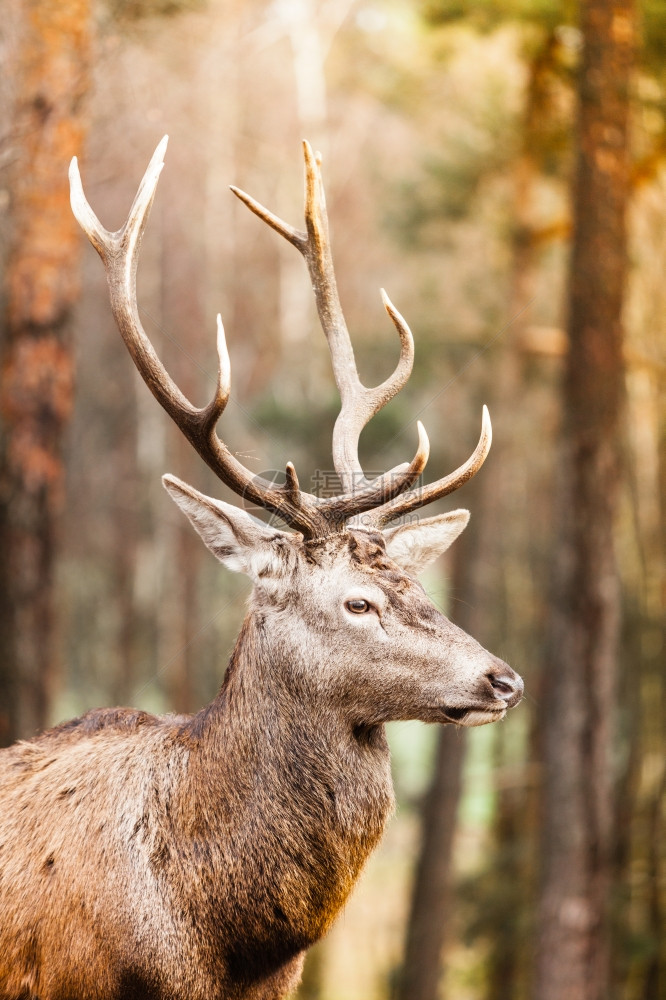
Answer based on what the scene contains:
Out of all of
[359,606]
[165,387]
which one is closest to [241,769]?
[359,606]

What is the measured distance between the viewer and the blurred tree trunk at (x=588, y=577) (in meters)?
8.22

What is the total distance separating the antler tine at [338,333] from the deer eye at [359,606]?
2.09 ft

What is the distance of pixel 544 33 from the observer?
13070 millimetres

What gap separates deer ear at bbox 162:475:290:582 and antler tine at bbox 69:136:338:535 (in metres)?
0.10

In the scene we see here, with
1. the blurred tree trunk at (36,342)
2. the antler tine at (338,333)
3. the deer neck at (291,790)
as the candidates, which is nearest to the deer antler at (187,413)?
the antler tine at (338,333)

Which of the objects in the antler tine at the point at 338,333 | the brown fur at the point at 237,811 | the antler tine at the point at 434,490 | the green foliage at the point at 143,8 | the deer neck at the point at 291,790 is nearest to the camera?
the brown fur at the point at 237,811

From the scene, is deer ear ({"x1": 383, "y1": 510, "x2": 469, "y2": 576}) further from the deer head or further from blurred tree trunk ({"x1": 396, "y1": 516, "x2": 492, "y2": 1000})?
blurred tree trunk ({"x1": 396, "y1": 516, "x2": 492, "y2": 1000})

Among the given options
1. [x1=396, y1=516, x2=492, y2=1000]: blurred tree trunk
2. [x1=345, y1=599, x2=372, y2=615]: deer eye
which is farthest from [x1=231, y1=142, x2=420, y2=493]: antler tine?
[x1=396, y1=516, x2=492, y2=1000]: blurred tree trunk

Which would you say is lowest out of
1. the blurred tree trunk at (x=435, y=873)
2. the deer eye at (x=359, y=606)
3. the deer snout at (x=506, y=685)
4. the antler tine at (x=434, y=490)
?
the blurred tree trunk at (x=435, y=873)

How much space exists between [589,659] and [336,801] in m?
5.02

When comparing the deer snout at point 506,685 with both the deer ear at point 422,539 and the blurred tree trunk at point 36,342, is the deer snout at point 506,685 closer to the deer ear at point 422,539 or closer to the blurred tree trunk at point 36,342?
the deer ear at point 422,539

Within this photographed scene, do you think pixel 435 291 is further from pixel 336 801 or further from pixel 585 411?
pixel 336 801

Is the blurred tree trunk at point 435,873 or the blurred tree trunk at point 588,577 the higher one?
the blurred tree trunk at point 588,577

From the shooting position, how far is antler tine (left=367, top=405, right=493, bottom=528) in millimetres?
4000
